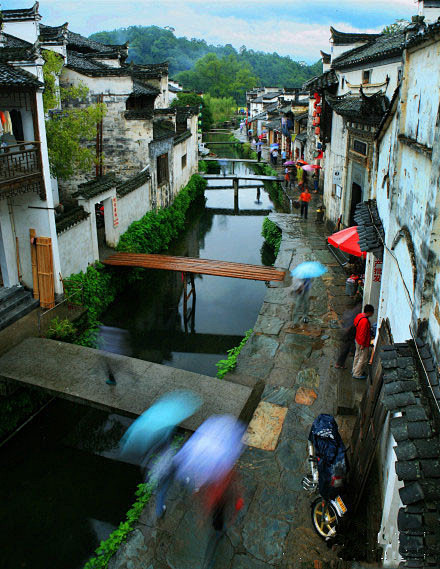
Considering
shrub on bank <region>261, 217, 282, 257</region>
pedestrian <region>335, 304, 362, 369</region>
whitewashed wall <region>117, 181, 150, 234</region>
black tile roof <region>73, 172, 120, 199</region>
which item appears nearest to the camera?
pedestrian <region>335, 304, 362, 369</region>

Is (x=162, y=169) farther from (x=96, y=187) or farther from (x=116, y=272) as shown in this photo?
(x=116, y=272)

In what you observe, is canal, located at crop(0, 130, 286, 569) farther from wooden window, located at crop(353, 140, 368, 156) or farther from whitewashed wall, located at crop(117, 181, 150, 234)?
wooden window, located at crop(353, 140, 368, 156)

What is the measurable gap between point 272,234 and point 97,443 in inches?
573

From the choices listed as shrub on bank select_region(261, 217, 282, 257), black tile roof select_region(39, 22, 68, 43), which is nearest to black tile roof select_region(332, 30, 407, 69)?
shrub on bank select_region(261, 217, 282, 257)

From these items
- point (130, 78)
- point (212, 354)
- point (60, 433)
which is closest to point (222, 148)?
point (130, 78)

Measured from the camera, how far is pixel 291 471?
772cm

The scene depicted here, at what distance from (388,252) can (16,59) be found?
927 cm

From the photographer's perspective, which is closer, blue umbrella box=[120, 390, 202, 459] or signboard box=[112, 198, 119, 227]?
blue umbrella box=[120, 390, 202, 459]

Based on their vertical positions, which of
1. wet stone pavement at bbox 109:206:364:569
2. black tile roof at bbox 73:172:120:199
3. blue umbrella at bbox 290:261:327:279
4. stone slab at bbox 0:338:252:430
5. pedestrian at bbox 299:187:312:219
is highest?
black tile roof at bbox 73:172:120:199

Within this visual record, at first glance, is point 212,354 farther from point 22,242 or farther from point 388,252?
point 388,252

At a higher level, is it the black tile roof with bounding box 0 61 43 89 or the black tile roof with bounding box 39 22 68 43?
the black tile roof with bounding box 39 22 68 43

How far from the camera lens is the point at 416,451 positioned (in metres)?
3.65

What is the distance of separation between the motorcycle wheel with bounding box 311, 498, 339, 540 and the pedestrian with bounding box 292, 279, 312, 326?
22.4 feet

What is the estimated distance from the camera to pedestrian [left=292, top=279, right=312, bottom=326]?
13234 millimetres
